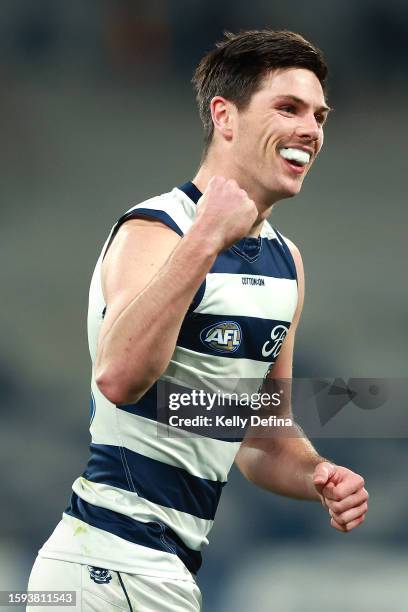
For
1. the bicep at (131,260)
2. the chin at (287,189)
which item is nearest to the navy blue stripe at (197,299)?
the bicep at (131,260)

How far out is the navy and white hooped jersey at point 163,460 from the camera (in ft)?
7.93

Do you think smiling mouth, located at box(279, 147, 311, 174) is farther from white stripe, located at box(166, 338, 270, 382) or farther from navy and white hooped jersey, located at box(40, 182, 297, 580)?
white stripe, located at box(166, 338, 270, 382)

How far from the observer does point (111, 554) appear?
239 cm

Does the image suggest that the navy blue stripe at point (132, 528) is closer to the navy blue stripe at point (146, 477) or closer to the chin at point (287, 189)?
the navy blue stripe at point (146, 477)

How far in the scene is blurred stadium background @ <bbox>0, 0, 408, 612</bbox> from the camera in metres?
5.35

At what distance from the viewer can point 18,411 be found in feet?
17.8

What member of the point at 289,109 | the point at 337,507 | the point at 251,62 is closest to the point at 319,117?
the point at 289,109

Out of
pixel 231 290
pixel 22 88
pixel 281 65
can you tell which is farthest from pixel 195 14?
pixel 231 290

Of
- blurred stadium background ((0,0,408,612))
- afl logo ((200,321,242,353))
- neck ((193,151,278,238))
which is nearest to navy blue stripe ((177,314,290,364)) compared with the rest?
afl logo ((200,321,242,353))

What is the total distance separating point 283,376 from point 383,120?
329 centimetres

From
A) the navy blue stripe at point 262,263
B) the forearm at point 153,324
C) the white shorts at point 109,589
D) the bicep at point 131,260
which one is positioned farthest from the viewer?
the navy blue stripe at point 262,263

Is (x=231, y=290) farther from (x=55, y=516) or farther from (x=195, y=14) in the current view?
(x=195, y=14)

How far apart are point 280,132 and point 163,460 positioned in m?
0.88

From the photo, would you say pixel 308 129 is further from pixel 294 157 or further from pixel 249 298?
pixel 249 298
